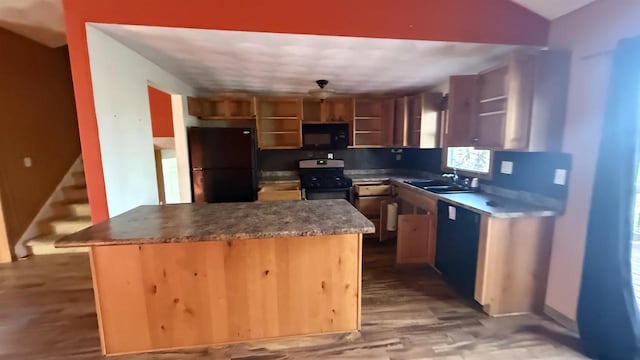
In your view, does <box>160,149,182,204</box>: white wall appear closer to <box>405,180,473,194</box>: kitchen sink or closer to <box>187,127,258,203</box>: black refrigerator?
<box>187,127,258,203</box>: black refrigerator

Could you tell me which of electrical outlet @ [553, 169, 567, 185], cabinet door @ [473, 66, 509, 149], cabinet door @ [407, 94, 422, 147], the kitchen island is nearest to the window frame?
cabinet door @ [473, 66, 509, 149]

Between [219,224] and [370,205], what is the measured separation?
2613 mm

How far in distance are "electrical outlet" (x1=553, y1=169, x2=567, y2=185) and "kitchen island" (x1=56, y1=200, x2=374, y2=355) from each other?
1530mm

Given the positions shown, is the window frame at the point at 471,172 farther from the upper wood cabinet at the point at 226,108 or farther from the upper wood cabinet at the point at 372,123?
the upper wood cabinet at the point at 226,108

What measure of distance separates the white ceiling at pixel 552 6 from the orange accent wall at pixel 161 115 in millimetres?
4383

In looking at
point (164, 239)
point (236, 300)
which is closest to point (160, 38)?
point (164, 239)

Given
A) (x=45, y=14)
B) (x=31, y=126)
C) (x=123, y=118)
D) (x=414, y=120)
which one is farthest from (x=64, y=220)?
(x=414, y=120)

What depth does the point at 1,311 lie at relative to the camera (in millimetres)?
2459

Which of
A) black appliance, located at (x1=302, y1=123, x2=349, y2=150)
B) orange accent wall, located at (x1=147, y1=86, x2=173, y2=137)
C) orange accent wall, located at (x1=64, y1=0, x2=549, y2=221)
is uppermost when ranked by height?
orange accent wall, located at (x1=64, y1=0, x2=549, y2=221)

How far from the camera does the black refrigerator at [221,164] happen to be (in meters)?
3.56

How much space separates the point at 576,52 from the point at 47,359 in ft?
13.4

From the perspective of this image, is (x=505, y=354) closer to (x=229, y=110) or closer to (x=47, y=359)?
(x=47, y=359)

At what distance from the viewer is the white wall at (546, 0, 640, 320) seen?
6.08 feet

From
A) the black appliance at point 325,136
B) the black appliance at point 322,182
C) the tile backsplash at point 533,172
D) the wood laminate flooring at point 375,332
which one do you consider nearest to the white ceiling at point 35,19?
the wood laminate flooring at point 375,332
